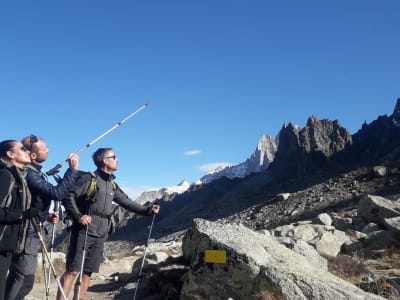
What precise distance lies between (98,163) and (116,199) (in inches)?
30.8

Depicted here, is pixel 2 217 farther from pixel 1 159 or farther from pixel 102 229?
pixel 102 229

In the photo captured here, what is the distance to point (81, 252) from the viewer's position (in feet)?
22.4

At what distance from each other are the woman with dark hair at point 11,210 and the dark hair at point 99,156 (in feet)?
6.08

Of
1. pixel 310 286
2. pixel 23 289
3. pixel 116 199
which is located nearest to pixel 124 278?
pixel 116 199

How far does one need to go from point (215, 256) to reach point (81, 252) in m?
2.31

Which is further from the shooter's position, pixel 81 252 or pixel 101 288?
pixel 101 288

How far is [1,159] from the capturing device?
555 centimetres

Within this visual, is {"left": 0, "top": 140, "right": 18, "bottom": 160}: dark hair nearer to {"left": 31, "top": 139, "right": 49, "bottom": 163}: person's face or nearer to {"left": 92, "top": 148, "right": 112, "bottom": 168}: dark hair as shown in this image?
{"left": 31, "top": 139, "right": 49, "bottom": 163}: person's face

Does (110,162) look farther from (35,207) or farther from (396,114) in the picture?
(396,114)

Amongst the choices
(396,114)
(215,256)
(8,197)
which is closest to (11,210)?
(8,197)

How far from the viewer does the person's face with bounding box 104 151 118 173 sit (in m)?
7.33

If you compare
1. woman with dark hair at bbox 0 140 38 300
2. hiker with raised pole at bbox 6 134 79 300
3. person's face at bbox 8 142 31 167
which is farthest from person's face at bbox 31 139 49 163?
woman with dark hair at bbox 0 140 38 300

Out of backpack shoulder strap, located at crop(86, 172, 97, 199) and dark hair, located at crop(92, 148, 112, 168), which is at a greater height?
dark hair, located at crop(92, 148, 112, 168)

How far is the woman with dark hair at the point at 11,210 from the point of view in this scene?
5094 millimetres
